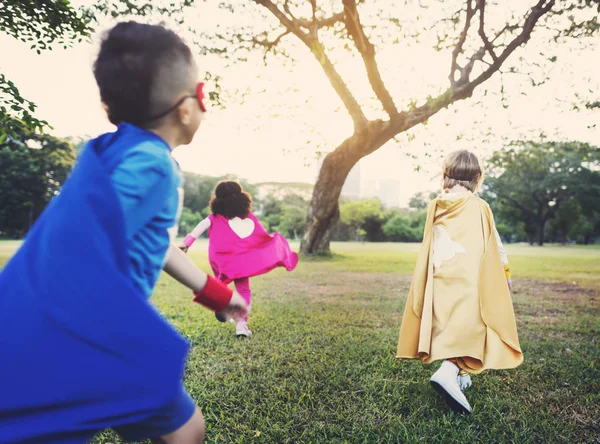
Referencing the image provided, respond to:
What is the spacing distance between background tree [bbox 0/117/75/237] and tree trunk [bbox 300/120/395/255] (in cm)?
3633

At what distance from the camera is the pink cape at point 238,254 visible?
17.2ft

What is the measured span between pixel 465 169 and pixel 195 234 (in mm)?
2788

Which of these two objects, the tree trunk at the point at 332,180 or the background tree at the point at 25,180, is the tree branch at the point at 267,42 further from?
the background tree at the point at 25,180

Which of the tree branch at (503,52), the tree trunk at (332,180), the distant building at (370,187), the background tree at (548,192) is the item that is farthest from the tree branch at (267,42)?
the distant building at (370,187)

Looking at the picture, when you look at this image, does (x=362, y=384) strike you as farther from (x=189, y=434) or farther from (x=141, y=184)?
(x=141, y=184)

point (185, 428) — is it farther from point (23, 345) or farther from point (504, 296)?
point (504, 296)

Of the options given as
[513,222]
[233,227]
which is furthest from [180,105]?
[513,222]

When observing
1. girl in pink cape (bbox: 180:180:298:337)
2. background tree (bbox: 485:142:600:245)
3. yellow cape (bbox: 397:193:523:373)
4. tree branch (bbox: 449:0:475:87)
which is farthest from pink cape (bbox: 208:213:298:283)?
background tree (bbox: 485:142:600:245)

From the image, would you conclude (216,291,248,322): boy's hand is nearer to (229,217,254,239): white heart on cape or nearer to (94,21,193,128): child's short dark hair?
(94,21,193,128): child's short dark hair

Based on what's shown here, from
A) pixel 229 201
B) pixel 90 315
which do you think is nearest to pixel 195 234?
pixel 229 201

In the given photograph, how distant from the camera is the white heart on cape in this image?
17.4ft

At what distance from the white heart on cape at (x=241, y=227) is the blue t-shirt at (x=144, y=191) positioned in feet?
12.7

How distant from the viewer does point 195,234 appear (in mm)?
4820

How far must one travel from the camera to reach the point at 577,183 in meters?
48.4
